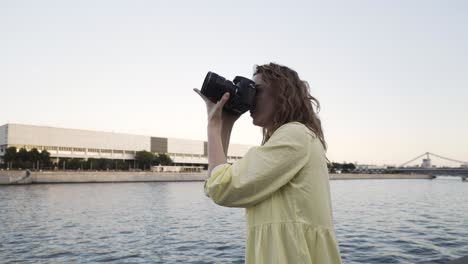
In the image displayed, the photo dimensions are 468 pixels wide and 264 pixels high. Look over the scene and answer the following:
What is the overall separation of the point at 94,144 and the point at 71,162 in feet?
28.1

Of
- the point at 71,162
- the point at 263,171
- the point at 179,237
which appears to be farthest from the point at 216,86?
the point at 71,162

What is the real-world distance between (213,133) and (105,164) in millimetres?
71877

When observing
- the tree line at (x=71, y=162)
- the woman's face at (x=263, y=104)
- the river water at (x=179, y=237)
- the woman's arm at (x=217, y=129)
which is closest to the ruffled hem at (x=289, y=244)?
the woman's arm at (x=217, y=129)

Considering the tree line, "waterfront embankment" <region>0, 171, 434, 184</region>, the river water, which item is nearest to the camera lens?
the river water

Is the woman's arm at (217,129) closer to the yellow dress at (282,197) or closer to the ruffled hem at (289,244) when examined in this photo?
the yellow dress at (282,197)

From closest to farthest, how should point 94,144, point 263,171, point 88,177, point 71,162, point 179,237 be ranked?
point 263,171 < point 179,237 < point 88,177 < point 71,162 < point 94,144

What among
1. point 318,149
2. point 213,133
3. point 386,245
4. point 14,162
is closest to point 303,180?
point 318,149

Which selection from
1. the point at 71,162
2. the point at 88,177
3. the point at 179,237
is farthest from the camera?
the point at 71,162

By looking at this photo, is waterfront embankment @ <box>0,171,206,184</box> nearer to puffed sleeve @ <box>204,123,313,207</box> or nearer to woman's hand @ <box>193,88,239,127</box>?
woman's hand @ <box>193,88,239,127</box>

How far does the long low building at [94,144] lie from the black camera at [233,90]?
73354 millimetres

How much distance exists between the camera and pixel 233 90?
141cm

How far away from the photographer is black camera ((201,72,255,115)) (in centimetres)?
140

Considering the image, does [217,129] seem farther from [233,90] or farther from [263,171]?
[263,171]

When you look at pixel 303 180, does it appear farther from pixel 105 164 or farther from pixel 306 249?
pixel 105 164
